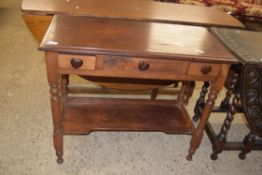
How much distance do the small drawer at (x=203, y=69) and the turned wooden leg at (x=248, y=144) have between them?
2.20 ft

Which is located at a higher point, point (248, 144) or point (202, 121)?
point (202, 121)

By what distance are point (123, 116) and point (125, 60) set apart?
0.60 metres

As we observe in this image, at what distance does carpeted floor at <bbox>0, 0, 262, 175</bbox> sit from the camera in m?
1.63

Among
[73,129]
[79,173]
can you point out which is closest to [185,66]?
[73,129]

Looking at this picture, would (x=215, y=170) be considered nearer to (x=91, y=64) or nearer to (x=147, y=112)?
(x=147, y=112)

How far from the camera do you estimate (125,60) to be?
1295 millimetres

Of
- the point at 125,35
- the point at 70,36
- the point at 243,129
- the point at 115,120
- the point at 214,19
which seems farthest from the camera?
the point at 243,129

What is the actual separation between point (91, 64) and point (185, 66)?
1.57 feet

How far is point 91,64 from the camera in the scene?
1286mm

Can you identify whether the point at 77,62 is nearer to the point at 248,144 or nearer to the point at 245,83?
the point at 245,83

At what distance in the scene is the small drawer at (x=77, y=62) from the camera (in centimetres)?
125

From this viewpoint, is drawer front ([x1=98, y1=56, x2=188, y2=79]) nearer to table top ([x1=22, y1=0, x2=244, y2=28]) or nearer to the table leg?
the table leg

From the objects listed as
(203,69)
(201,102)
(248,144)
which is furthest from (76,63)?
(248,144)

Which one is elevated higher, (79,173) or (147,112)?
(147,112)
